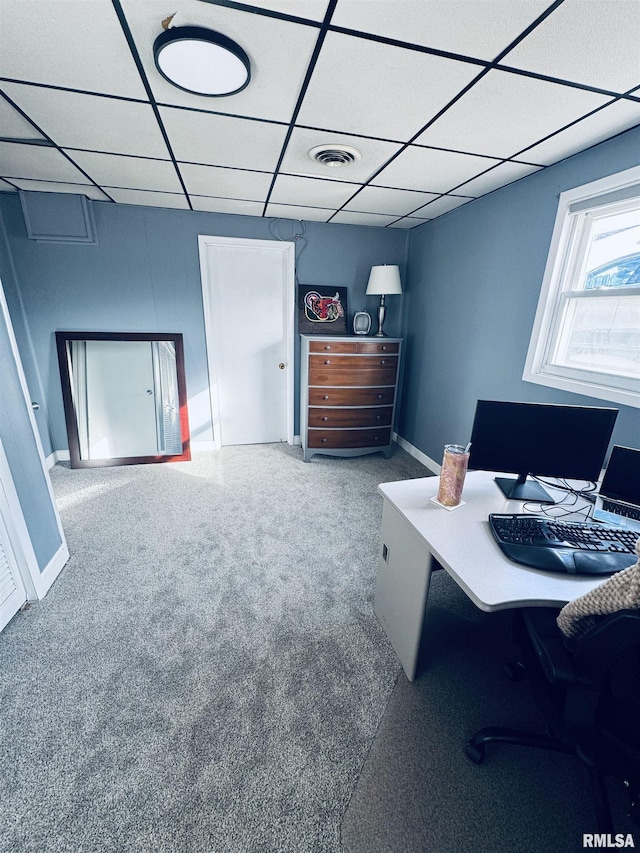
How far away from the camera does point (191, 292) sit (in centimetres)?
331

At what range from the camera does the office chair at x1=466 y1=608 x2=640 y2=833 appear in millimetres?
782

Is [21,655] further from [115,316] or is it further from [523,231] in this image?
[523,231]

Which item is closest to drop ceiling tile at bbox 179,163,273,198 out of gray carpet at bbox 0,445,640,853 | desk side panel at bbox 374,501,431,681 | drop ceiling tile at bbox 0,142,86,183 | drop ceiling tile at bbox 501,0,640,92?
drop ceiling tile at bbox 0,142,86,183

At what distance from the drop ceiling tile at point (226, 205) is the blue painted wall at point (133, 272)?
12 cm

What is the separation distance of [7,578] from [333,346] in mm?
2702

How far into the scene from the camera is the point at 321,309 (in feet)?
11.9

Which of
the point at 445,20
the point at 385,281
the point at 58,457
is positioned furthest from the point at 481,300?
the point at 58,457

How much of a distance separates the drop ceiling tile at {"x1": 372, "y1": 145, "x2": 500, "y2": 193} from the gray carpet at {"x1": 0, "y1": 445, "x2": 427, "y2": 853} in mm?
2329

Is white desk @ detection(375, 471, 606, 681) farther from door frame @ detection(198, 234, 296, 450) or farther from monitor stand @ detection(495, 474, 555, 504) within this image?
door frame @ detection(198, 234, 296, 450)

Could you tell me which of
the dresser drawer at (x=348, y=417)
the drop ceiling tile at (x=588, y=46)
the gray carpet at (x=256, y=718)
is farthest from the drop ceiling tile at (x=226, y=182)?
the gray carpet at (x=256, y=718)

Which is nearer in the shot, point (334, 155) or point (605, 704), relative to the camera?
point (605, 704)

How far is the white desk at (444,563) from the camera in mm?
1029

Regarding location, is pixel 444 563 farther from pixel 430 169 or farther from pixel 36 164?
pixel 36 164

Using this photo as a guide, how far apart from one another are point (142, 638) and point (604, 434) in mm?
2239
